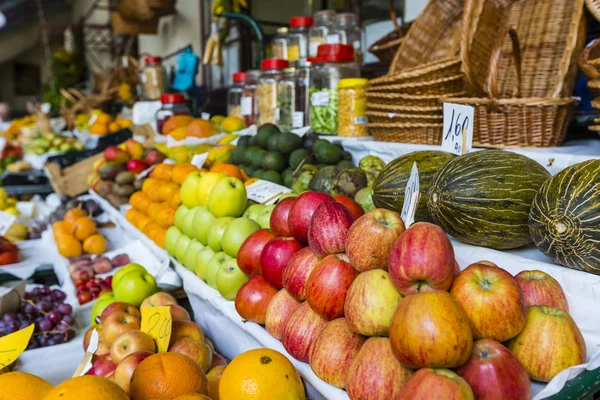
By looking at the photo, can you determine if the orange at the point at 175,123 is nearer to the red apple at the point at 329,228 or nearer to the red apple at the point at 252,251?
the red apple at the point at 252,251

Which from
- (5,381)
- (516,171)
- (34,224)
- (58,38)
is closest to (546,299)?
(516,171)

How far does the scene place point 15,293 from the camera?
199 centimetres

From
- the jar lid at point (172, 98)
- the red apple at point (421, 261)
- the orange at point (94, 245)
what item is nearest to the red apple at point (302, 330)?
the red apple at point (421, 261)

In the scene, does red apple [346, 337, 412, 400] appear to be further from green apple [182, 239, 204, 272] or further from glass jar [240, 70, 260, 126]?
glass jar [240, 70, 260, 126]

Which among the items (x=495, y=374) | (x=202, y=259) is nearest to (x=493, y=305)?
(x=495, y=374)

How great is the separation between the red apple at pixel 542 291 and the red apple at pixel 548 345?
0.07 meters

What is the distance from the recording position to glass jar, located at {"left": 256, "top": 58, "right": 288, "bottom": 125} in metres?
2.76

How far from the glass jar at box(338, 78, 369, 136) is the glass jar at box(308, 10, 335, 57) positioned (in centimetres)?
74

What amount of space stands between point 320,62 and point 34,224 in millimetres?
2425

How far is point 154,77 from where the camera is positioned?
495 centimetres

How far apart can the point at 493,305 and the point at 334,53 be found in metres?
1.69

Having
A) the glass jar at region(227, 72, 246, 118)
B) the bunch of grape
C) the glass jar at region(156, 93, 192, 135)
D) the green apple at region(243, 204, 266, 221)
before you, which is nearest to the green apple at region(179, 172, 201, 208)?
the green apple at region(243, 204, 266, 221)

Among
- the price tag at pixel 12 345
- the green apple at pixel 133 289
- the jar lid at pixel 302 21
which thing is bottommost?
the green apple at pixel 133 289

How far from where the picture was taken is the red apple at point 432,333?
766 mm
